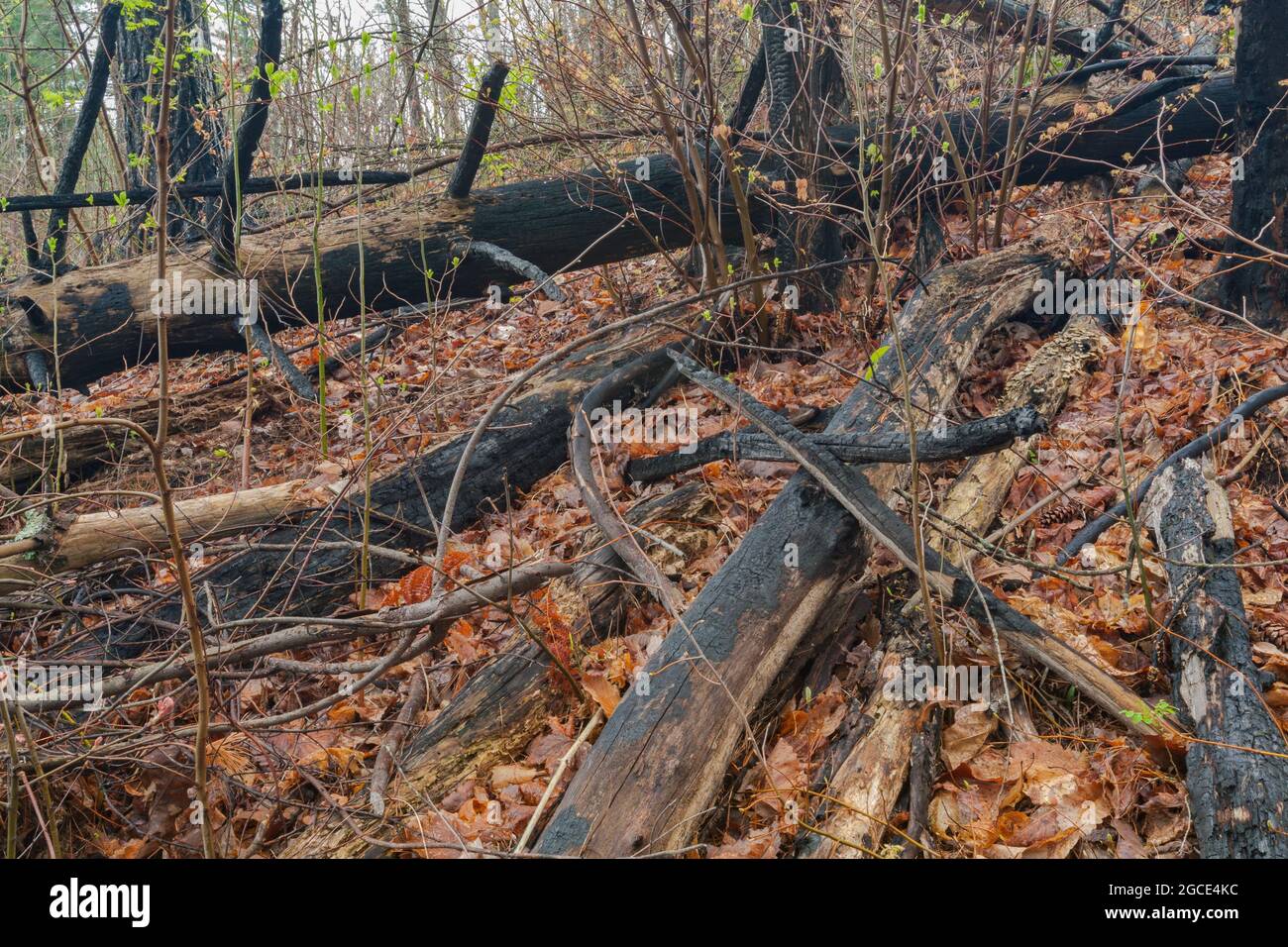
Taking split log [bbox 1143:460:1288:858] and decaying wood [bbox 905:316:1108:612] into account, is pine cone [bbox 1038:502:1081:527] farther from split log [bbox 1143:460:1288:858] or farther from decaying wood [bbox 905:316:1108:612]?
split log [bbox 1143:460:1288:858]

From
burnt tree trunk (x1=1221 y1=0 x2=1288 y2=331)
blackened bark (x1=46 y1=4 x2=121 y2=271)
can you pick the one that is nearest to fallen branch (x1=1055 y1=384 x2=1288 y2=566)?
burnt tree trunk (x1=1221 y1=0 x2=1288 y2=331)

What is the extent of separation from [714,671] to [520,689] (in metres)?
0.88

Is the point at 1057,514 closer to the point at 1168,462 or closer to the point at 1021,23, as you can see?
the point at 1168,462

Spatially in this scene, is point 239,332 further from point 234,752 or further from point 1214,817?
point 1214,817

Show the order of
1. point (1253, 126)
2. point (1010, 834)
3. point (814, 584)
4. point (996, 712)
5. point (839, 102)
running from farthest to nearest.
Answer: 1. point (839, 102)
2. point (1253, 126)
3. point (814, 584)
4. point (996, 712)
5. point (1010, 834)

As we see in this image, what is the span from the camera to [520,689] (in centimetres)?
326

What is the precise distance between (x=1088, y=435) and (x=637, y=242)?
3406mm

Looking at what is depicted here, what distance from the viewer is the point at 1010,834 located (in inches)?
96.7

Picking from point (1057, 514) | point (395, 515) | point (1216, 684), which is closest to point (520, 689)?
point (395, 515)

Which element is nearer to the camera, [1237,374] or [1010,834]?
[1010,834]

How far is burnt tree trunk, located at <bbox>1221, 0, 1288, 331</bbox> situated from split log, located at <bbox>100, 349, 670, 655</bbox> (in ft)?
11.1

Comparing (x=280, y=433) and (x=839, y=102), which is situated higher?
(x=839, y=102)

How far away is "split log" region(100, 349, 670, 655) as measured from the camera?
3906 mm
